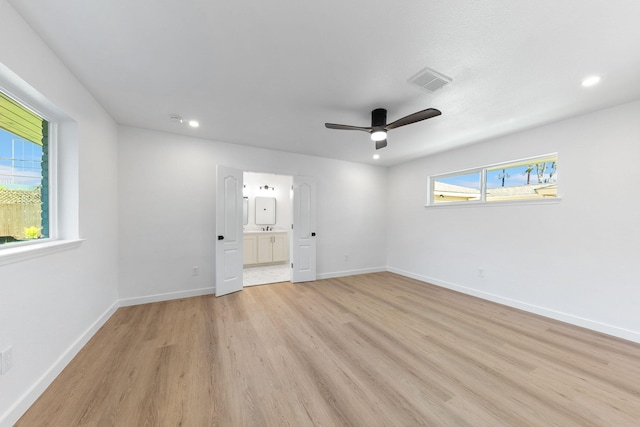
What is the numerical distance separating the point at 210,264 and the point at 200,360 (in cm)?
198

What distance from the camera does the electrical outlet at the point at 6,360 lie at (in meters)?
1.34

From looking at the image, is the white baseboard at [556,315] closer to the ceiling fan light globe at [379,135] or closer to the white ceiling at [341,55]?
the white ceiling at [341,55]

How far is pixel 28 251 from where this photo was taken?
1508 millimetres

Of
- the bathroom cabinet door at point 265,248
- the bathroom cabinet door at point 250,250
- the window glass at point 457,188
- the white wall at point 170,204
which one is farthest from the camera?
the bathroom cabinet door at point 265,248

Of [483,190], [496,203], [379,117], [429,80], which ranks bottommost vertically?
[496,203]

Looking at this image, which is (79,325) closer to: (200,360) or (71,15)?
(200,360)

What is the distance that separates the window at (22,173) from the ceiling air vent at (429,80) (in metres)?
3.14

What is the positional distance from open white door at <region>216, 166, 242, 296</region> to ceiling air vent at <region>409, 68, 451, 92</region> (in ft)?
9.79

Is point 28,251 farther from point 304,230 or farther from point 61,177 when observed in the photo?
point 304,230

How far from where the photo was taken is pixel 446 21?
1.49m

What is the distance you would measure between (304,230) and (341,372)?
2876 millimetres

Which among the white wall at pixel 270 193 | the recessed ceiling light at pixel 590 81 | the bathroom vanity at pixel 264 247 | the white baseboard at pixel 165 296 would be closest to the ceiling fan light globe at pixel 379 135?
the recessed ceiling light at pixel 590 81

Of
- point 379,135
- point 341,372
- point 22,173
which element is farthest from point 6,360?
point 379,135

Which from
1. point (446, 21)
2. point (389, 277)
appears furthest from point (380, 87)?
point (389, 277)
